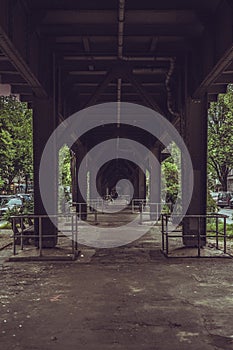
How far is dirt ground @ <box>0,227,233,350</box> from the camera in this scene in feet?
16.9

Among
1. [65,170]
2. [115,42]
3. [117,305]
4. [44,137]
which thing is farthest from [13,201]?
[117,305]

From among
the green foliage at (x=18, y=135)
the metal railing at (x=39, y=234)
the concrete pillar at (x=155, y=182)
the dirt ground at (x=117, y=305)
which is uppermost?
the green foliage at (x=18, y=135)

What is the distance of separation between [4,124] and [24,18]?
16265 millimetres

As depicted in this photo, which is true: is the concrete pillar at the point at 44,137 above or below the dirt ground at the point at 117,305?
above

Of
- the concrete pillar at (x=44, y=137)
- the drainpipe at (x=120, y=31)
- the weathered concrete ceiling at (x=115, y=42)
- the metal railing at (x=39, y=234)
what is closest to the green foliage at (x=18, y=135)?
the drainpipe at (x=120, y=31)

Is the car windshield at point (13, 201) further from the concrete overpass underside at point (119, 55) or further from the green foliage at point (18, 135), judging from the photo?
the concrete overpass underside at point (119, 55)

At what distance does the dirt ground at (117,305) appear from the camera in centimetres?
515

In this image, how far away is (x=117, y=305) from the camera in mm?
6660

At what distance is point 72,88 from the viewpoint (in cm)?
1591

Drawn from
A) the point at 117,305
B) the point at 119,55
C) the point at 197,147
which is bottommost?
the point at 117,305

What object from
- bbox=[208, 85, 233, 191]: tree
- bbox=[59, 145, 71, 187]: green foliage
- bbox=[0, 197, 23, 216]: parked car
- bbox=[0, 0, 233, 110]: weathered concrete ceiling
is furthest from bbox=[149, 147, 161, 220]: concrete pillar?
bbox=[208, 85, 233, 191]: tree

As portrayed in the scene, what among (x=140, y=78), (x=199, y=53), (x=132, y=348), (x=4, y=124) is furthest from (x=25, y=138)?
(x=132, y=348)

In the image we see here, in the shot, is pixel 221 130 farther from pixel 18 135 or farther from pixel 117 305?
pixel 117 305

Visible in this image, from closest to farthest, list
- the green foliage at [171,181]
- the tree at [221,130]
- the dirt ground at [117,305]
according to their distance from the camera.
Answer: the dirt ground at [117,305] → the green foliage at [171,181] → the tree at [221,130]
